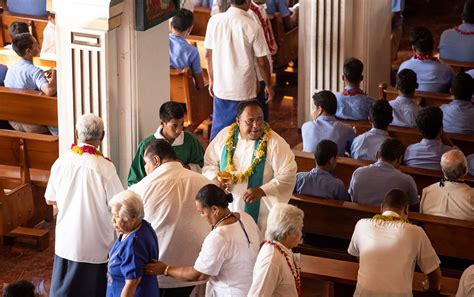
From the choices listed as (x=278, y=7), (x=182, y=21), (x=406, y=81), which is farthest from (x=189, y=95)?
(x=278, y=7)

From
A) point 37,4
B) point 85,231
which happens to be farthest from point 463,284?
point 37,4

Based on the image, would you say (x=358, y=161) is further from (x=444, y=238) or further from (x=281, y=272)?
(x=281, y=272)

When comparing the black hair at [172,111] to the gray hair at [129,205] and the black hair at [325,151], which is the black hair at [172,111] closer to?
the black hair at [325,151]

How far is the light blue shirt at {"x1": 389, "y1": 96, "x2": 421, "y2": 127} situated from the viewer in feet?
31.6

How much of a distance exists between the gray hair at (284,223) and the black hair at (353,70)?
3584 mm

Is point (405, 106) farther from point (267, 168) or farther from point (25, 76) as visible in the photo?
point (25, 76)

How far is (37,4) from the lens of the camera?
44.3ft

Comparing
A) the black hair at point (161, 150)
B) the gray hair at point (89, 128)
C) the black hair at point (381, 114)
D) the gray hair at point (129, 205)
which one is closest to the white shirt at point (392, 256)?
the black hair at point (161, 150)

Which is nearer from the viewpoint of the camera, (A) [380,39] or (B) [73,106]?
(B) [73,106]

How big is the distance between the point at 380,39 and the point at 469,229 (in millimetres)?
3849

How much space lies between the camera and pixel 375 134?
8.95 metres

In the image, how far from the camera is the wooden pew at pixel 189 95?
10883 mm

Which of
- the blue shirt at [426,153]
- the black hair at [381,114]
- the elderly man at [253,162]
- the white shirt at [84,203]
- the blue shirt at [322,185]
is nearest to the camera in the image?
the white shirt at [84,203]

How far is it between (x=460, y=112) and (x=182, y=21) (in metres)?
2.67
